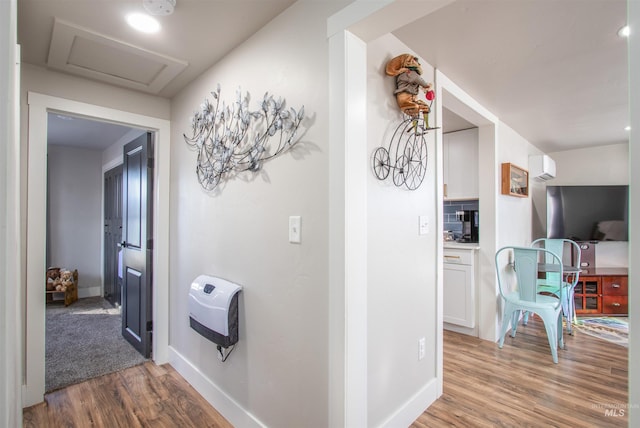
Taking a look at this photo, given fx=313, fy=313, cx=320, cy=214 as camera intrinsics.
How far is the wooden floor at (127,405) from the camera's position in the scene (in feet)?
6.23

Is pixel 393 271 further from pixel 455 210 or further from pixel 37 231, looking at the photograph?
pixel 455 210

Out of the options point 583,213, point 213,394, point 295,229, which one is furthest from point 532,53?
point 583,213

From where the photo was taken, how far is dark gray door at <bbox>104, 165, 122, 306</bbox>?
4086 millimetres

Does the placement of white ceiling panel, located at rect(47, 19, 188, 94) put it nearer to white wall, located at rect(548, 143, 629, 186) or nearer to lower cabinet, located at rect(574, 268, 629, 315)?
lower cabinet, located at rect(574, 268, 629, 315)

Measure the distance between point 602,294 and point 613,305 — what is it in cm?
19

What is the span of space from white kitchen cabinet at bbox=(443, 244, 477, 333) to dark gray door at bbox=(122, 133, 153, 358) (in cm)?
289

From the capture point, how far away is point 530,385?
230 cm

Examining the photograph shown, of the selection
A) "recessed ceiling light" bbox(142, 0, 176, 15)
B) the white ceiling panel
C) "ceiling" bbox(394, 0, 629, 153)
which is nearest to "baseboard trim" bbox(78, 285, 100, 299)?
the white ceiling panel

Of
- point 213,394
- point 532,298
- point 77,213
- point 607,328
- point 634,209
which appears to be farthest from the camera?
point 77,213

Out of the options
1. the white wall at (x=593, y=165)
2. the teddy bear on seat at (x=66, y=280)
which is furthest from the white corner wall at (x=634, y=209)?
the teddy bear on seat at (x=66, y=280)

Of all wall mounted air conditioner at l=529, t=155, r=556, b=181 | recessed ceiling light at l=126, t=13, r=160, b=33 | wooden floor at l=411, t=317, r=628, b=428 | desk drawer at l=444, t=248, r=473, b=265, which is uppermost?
recessed ceiling light at l=126, t=13, r=160, b=33

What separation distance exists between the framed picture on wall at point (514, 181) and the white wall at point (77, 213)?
230 inches

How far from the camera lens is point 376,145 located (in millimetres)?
1600

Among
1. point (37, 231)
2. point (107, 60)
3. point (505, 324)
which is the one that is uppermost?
point (107, 60)
